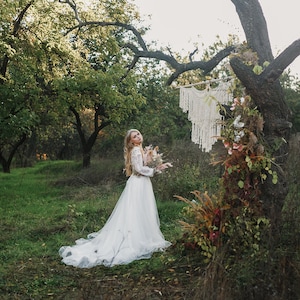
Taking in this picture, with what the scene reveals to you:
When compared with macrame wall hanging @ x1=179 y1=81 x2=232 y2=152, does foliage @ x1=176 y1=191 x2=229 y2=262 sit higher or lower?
lower

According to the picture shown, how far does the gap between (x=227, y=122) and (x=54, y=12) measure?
852 cm

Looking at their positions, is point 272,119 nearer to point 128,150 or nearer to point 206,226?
point 206,226

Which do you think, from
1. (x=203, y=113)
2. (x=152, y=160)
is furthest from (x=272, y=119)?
(x=203, y=113)

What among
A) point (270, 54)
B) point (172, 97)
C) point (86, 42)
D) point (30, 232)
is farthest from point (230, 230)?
point (172, 97)

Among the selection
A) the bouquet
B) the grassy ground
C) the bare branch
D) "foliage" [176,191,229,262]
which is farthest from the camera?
the bouquet

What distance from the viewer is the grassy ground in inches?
186

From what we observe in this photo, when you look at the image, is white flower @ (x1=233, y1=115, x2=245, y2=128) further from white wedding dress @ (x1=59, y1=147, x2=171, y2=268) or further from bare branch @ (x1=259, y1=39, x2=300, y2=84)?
white wedding dress @ (x1=59, y1=147, x2=171, y2=268)

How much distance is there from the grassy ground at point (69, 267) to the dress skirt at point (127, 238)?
0.63ft

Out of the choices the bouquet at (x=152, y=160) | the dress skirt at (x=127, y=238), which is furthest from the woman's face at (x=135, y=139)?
the dress skirt at (x=127, y=238)

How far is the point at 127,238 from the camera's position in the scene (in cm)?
645

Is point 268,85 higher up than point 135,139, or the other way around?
point 268,85

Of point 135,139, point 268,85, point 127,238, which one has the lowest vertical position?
point 127,238

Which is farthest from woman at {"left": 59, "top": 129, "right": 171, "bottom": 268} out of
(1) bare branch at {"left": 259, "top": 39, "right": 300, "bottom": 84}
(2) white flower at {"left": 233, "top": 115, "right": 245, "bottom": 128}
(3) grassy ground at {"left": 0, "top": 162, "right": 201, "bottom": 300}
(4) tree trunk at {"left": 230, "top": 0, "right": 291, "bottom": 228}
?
(1) bare branch at {"left": 259, "top": 39, "right": 300, "bottom": 84}

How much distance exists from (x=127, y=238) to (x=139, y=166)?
3.64ft
